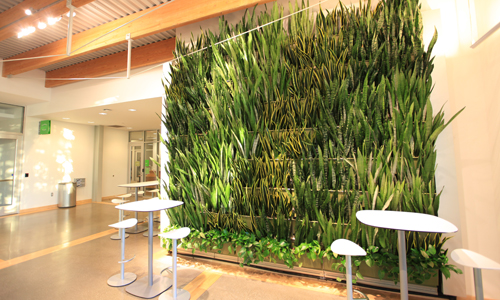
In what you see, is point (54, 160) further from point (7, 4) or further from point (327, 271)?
point (327, 271)

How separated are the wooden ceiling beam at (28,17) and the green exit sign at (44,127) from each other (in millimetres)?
3315

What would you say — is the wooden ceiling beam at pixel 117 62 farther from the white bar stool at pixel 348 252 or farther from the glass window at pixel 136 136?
the white bar stool at pixel 348 252

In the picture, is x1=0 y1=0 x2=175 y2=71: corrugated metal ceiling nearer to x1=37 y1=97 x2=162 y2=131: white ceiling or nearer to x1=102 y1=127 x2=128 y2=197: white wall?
x1=37 y1=97 x2=162 y2=131: white ceiling

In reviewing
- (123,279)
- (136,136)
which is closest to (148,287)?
(123,279)

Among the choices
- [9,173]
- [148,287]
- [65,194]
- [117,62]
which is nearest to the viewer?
[148,287]

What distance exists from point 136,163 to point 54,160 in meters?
2.42

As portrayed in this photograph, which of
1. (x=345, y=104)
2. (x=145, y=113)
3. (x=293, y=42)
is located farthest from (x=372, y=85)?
(x=145, y=113)

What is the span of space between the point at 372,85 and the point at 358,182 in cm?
96

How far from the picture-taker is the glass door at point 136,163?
27.8 ft

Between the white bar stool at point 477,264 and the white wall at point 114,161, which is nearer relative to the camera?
the white bar stool at point 477,264

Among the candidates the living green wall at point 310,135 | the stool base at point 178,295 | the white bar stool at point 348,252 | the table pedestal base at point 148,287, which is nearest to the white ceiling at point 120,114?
the living green wall at point 310,135

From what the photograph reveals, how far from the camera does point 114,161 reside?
8.20 m

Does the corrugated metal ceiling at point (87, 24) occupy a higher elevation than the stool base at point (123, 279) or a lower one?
higher

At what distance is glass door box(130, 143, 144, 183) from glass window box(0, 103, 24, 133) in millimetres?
3162
